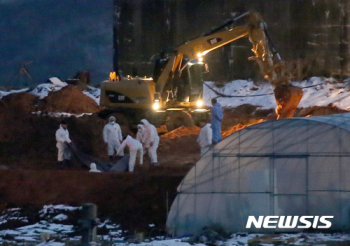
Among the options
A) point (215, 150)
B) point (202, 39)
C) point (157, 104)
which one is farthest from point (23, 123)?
point (215, 150)

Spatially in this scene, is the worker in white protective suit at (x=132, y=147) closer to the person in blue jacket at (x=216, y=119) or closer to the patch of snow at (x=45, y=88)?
the person in blue jacket at (x=216, y=119)

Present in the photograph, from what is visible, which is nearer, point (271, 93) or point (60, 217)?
point (60, 217)

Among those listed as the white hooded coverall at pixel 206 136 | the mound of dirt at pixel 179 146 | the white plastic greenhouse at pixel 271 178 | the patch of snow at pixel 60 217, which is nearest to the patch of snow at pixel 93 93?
the mound of dirt at pixel 179 146

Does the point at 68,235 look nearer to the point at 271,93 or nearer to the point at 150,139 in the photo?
the point at 150,139

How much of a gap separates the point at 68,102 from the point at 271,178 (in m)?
21.9

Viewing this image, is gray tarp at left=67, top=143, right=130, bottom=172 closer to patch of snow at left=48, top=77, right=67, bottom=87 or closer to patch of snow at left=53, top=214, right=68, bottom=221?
patch of snow at left=53, top=214, right=68, bottom=221

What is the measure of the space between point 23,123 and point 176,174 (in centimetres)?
1175

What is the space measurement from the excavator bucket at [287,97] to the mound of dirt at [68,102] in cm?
1451

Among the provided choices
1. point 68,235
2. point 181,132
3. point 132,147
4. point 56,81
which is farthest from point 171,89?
point 56,81

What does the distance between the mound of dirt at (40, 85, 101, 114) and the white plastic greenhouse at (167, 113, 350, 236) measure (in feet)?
68.1

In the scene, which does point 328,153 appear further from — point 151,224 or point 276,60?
point 276,60

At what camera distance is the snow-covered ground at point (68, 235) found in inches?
475

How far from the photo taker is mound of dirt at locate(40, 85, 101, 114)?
33.7 metres

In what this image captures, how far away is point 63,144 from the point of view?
19062 mm
